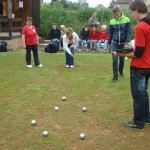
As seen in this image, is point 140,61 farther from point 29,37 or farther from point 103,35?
point 103,35

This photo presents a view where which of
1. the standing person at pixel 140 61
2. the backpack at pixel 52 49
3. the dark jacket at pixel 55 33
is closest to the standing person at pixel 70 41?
the backpack at pixel 52 49

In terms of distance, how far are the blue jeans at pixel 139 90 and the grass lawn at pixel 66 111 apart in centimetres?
28

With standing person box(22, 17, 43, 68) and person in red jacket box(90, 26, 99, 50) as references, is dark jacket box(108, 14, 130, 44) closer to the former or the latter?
standing person box(22, 17, 43, 68)

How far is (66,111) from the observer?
6262 millimetres

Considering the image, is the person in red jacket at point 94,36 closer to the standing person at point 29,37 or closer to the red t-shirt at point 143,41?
the standing person at point 29,37

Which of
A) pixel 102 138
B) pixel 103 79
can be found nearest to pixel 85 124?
pixel 102 138

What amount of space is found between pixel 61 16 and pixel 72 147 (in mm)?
22328

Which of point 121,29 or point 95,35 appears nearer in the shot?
point 121,29

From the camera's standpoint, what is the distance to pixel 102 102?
6.86m

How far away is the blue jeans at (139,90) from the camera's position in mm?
4988

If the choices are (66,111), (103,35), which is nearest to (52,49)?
(103,35)

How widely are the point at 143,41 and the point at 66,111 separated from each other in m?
2.31

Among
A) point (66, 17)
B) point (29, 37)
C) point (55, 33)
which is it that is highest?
point (66, 17)

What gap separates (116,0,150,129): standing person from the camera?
4.72 metres
